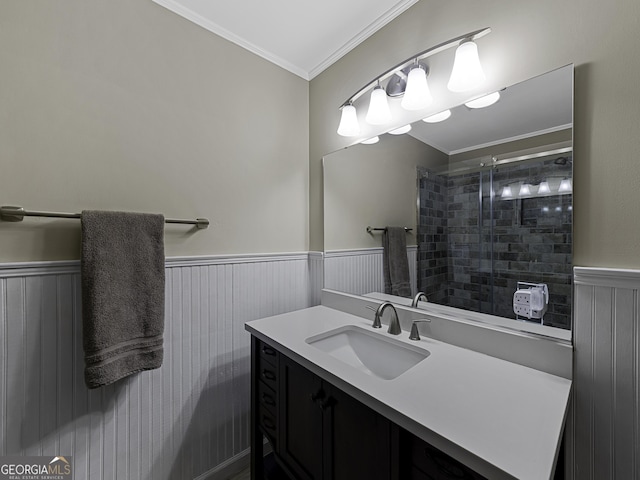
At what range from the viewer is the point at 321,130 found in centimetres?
186

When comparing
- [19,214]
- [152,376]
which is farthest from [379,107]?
[152,376]

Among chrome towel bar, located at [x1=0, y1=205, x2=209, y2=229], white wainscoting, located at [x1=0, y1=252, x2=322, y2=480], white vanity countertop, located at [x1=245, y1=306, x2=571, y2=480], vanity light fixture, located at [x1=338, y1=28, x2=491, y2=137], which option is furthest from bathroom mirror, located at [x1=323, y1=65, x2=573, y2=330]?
chrome towel bar, located at [x1=0, y1=205, x2=209, y2=229]

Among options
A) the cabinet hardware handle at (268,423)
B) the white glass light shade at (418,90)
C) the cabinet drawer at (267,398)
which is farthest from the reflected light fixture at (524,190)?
the cabinet hardware handle at (268,423)

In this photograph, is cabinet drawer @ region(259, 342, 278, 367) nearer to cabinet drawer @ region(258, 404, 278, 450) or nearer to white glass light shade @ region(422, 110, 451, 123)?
cabinet drawer @ region(258, 404, 278, 450)

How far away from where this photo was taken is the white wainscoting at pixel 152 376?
103cm

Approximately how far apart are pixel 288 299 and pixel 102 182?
3.72 feet

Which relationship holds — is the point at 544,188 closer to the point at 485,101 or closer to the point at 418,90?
the point at 485,101

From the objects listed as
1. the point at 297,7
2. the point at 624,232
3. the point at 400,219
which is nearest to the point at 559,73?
the point at 624,232

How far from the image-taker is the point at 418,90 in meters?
1.25

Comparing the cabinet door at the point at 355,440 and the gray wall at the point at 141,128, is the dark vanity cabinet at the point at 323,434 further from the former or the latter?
the gray wall at the point at 141,128

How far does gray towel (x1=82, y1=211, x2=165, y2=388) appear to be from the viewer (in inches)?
42.4

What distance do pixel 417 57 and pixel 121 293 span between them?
1611 mm

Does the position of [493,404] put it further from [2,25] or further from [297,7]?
[2,25]

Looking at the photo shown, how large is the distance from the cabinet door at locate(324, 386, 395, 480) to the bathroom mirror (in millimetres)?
592
